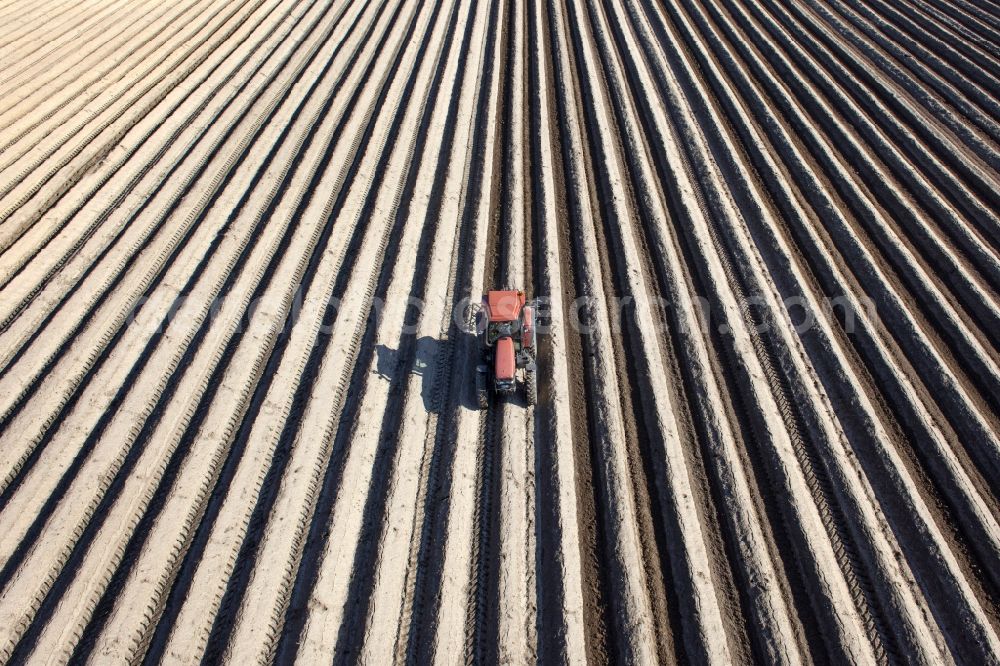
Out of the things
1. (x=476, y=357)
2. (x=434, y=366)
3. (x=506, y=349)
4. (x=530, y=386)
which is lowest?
(x=530, y=386)

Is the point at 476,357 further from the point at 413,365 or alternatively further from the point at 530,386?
the point at 530,386

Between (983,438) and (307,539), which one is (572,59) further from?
(307,539)

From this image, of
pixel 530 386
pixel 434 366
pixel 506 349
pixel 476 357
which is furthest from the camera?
pixel 476 357

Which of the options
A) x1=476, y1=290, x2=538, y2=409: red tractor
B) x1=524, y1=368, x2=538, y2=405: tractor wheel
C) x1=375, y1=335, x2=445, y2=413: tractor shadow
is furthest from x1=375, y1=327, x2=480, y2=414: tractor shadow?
x1=524, y1=368, x2=538, y2=405: tractor wheel

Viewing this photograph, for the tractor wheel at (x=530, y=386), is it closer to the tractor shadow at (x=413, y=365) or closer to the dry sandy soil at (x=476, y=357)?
the dry sandy soil at (x=476, y=357)

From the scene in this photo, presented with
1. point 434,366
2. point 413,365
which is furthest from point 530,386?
point 413,365

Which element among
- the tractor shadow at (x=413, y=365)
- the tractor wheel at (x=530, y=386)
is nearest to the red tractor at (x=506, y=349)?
the tractor wheel at (x=530, y=386)

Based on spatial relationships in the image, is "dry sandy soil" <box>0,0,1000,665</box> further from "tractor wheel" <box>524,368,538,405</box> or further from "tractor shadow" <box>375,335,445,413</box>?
"tractor wheel" <box>524,368,538,405</box>

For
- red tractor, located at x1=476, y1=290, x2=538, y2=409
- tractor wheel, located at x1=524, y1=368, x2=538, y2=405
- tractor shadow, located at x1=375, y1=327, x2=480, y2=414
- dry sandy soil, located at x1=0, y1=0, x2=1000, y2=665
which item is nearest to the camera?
dry sandy soil, located at x1=0, y1=0, x2=1000, y2=665
